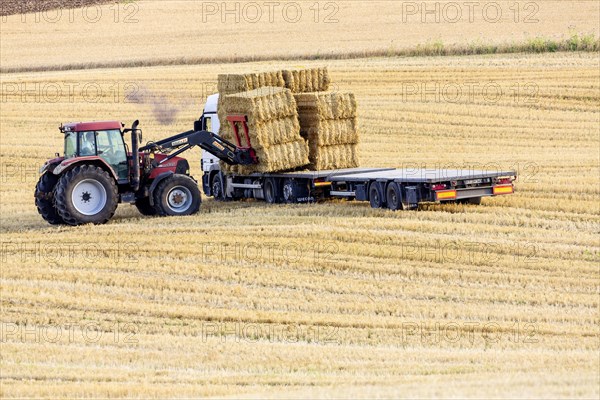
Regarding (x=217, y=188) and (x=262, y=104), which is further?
(x=217, y=188)

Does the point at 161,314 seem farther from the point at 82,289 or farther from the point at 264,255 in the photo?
the point at 264,255

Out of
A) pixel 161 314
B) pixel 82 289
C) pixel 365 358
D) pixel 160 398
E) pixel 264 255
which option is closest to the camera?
pixel 160 398

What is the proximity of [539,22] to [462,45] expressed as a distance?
6.92 m

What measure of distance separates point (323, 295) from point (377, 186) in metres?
6.08

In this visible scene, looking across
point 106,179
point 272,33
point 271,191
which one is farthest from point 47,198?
point 272,33

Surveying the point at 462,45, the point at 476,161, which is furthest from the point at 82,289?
the point at 462,45

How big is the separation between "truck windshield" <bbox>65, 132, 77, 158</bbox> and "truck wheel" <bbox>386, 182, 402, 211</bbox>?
6.01 meters

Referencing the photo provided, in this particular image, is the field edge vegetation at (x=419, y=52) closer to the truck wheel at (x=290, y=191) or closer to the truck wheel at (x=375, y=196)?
the truck wheel at (x=290, y=191)

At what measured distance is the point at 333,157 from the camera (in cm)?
2406

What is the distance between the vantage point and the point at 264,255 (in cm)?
1822

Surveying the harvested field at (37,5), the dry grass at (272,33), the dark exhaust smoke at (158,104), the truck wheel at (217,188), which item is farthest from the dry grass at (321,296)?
the harvested field at (37,5)

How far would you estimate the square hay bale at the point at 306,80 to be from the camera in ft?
79.5

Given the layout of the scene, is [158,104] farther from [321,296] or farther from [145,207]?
[321,296]

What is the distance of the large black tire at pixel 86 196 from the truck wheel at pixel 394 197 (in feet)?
17.1
